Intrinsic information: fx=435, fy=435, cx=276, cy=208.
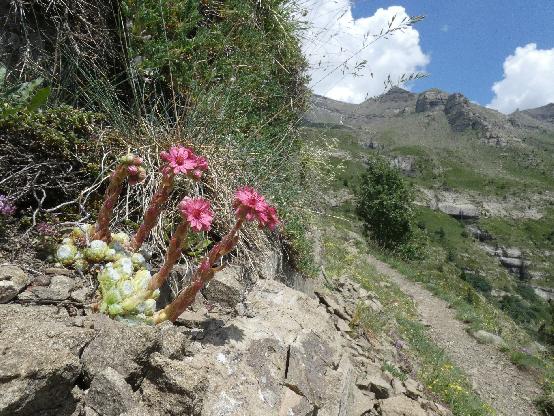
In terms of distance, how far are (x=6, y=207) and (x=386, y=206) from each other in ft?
103

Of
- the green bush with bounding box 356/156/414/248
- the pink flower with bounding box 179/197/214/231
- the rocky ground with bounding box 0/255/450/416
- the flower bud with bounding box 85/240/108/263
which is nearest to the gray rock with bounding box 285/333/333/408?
the rocky ground with bounding box 0/255/450/416

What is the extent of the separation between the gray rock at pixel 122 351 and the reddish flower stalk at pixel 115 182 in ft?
2.81

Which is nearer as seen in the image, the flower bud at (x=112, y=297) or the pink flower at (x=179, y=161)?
the flower bud at (x=112, y=297)

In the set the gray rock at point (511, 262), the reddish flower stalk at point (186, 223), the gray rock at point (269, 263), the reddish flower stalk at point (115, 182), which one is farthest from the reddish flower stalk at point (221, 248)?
the gray rock at point (511, 262)

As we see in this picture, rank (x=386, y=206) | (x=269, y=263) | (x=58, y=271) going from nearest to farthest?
(x=58, y=271)
(x=269, y=263)
(x=386, y=206)

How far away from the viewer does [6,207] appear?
8.79 feet

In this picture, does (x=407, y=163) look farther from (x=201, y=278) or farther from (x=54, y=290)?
(x=54, y=290)

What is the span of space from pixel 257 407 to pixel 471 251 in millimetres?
124500

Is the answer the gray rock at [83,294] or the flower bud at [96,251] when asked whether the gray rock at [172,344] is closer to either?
the gray rock at [83,294]

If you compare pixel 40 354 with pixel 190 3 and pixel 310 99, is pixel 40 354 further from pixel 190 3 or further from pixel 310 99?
pixel 310 99

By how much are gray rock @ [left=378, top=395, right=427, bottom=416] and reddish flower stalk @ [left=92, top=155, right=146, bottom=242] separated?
314cm

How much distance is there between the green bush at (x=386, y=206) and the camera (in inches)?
1271

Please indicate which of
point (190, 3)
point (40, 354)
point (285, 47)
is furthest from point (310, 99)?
point (40, 354)

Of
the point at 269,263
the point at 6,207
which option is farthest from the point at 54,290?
the point at 269,263
